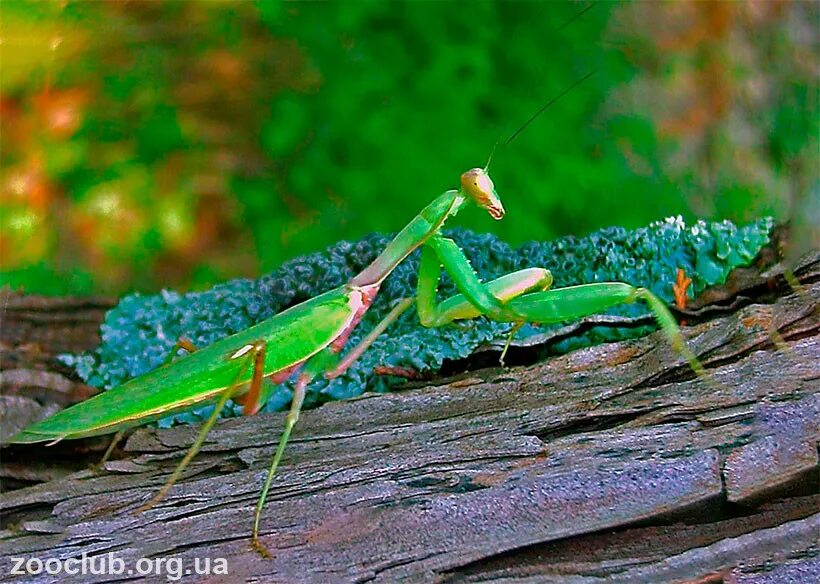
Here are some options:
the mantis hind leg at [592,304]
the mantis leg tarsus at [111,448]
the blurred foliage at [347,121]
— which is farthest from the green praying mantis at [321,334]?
the blurred foliage at [347,121]

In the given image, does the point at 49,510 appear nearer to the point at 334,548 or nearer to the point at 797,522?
the point at 334,548

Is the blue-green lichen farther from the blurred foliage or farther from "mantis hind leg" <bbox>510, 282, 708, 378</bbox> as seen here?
the blurred foliage

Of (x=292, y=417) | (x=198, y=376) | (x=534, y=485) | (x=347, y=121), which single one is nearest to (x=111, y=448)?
(x=198, y=376)

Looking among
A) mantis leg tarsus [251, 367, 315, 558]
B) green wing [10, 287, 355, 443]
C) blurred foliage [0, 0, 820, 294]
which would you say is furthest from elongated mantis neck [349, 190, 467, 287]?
blurred foliage [0, 0, 820, 294]

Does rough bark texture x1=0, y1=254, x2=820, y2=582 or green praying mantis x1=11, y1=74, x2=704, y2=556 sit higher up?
green praying mantis x1=11, y1=74, x2=704, y2=556

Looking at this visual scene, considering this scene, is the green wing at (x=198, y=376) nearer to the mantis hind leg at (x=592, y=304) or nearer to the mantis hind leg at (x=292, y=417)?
the mantis hind leg at (x=292, y=417)

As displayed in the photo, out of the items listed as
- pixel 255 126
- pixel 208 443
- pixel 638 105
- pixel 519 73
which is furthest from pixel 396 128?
pixel 208 443

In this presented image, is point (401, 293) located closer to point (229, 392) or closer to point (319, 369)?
point (319, 369)
